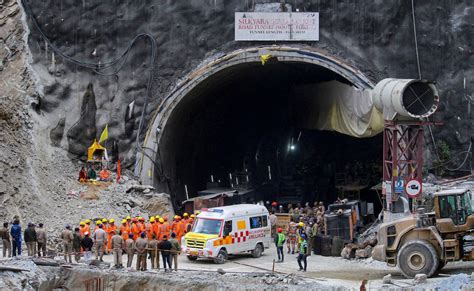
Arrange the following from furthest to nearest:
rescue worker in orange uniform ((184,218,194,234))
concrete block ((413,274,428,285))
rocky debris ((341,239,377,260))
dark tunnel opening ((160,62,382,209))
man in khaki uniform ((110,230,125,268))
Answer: dark tunnel opening ((160,62,382,209)) → rescue worker in orange uniform ((184,218,194,234)) → rocky debris ((341,239,377,260)) → man in khaki uniform ((110,230,125,268)) → concrete block ((413,274,428,285))

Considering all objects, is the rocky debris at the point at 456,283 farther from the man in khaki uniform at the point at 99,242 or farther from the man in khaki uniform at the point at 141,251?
the man in khaki uniform at the point at 99,242

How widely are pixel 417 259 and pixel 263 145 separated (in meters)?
26.9

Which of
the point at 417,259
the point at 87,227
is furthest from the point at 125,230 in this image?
the point at 417,259

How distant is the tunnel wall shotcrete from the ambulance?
9168 mm

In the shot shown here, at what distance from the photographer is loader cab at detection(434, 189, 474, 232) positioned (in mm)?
28094

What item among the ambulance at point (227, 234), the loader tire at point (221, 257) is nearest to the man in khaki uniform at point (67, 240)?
the ambulance at point (227, 234)

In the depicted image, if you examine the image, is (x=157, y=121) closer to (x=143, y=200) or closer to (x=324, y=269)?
(x=143, y=200)

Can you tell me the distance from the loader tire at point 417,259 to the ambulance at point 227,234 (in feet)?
21.2

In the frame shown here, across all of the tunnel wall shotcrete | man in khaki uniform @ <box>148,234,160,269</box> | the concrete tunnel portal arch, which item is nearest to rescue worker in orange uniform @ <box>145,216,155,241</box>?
man in khaki uniform @ <box>148,234,160,269</box>

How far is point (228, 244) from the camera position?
3244 cm

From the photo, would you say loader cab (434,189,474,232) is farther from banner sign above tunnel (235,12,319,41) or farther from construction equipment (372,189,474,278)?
banner sign above tunnel (235,12,319,41)

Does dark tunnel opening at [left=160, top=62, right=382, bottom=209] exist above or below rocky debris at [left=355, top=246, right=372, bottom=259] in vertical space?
above

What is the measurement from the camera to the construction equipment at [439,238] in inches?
1101

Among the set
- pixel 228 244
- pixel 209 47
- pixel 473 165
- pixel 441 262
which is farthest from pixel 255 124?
pixel 441 262
